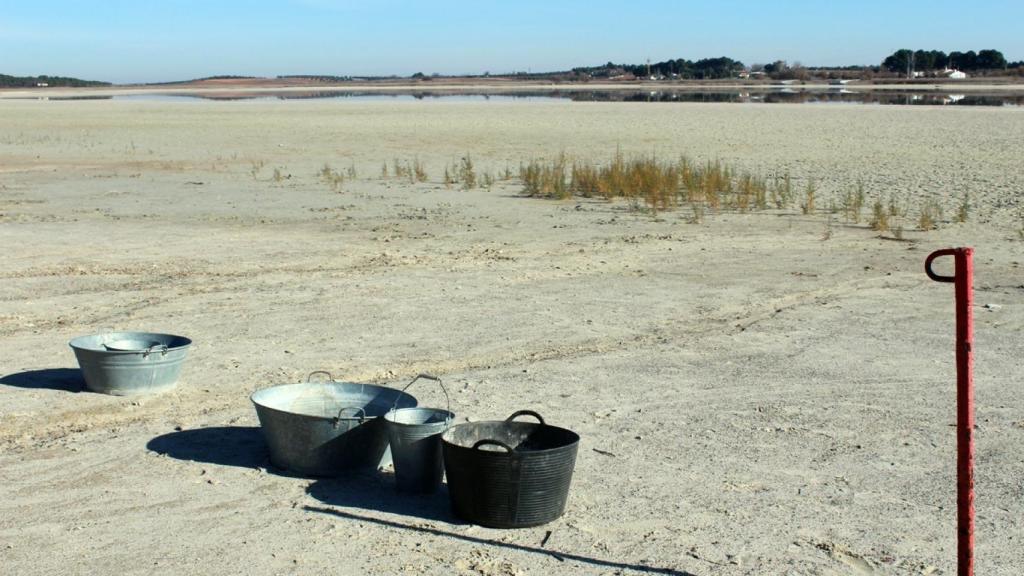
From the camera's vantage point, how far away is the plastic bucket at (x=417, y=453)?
5516mm

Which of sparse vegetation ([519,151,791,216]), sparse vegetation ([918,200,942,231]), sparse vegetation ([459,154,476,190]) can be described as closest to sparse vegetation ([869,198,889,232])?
sparse vegetation ([918,200,942,231])

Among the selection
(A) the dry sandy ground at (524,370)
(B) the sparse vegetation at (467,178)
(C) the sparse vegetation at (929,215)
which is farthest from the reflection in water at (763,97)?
(A) the dry sandy ground at (524,370)

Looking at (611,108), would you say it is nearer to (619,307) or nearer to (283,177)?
(283,177)

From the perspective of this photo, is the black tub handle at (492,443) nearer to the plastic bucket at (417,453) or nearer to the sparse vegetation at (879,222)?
the plastic bucket at (417,453)

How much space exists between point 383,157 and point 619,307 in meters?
16.4

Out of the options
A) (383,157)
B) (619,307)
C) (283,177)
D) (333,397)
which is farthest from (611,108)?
(333,397)

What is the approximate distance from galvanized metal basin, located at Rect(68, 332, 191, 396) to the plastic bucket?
6.47 feet

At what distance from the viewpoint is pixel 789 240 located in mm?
14211

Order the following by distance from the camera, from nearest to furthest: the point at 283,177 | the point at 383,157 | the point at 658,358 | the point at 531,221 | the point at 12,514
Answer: the point at 12,514
the point at 658,358
the point at 531,221
the point at 283,177
the point at 383,157

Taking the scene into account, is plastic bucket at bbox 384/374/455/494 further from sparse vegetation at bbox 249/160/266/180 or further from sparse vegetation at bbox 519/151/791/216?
sparse vegetation at bbox 249/160/266/180

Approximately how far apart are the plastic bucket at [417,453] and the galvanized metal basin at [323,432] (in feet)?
0.65

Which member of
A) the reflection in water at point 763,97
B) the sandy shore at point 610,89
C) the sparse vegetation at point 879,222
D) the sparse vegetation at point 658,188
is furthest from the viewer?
the sandy shore at point 610,89

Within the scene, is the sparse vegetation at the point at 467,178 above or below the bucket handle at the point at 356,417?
below

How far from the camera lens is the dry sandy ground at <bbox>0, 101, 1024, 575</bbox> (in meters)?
5.11
